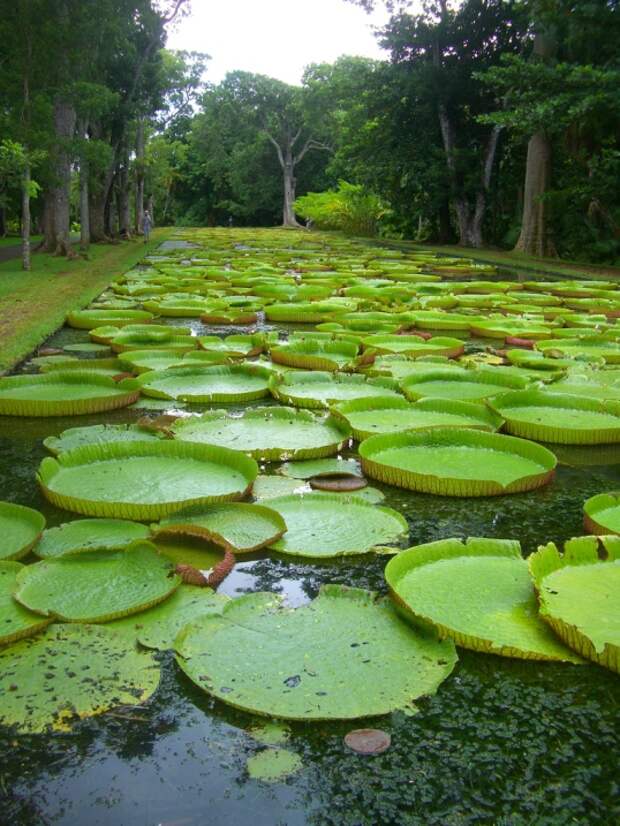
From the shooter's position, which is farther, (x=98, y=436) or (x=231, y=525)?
(x=98, y=436)

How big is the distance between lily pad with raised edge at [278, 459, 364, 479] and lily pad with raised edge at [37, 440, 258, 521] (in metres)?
0.25

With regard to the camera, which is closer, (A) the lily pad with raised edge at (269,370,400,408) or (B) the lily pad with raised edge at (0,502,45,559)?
(B) the lily pad with raised edge at (0,502,45,559)

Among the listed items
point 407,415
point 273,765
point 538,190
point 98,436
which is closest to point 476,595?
point 273,765

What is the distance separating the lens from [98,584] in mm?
2025

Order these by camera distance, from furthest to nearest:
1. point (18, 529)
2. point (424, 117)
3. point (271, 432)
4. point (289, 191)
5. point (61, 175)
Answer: point (289, 191) < point (424, 117) < point (61, 175) < point (271, 432) < point (18, 529)

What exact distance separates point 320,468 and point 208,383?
164 cm

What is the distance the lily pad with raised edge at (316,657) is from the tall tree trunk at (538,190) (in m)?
14.9

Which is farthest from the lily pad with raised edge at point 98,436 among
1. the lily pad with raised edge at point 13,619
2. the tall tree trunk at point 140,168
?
the tall tree trunk at point 140,168

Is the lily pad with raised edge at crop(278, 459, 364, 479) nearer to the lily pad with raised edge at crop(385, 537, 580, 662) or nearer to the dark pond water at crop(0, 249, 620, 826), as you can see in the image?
the lily pad with raised edge at crop(385, 537, 580, 662)

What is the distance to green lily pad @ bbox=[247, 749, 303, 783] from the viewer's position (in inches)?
56.1

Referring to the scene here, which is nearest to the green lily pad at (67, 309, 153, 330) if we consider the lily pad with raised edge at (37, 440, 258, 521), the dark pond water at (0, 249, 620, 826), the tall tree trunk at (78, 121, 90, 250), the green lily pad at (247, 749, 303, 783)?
the lily pad with raised edge at (37, 440, 258, 521)

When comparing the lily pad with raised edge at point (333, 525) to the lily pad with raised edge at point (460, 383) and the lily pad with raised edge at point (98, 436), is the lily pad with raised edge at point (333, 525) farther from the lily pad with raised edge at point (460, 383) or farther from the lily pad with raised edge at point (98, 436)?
the lily pad with raised edge at point (460, 383)

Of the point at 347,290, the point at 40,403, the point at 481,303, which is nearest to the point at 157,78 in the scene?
the point at 347,290

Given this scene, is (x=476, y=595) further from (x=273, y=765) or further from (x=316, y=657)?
(x=273, y=765)
